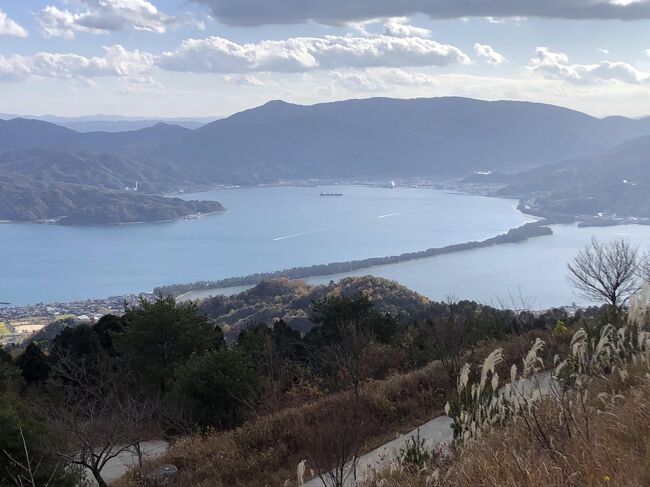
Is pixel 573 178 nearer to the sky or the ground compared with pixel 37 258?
nearer to the sky

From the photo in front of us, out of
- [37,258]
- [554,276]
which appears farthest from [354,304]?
[37,258]

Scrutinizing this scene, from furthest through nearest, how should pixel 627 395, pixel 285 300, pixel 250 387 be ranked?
pixel 285 300 < pixel 250 387 < pixel 627 395

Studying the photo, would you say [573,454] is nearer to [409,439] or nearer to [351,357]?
[409,439]

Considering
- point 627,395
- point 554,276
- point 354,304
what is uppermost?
point 627,395

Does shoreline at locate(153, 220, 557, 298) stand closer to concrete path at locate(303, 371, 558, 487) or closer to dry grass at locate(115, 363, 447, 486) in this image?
dry grass at locate(115, 363, 447, 486)

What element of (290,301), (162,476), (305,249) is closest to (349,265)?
(305,249)

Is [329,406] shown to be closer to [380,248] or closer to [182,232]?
[380,248]
